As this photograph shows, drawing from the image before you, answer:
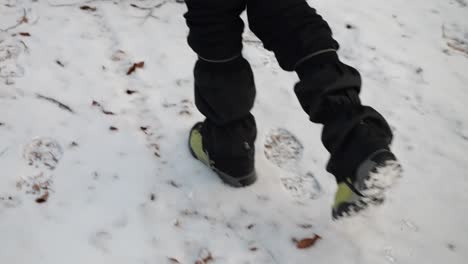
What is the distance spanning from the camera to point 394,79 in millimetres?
1957

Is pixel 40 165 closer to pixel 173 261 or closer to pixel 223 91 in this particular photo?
pixel 173 261

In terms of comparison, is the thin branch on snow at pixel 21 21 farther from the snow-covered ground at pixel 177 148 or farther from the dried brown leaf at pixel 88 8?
the dried brown leaf at pixel 88 8

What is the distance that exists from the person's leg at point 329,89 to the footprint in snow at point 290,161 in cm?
38

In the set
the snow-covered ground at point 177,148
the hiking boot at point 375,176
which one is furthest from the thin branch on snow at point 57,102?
the hiking boot at point 375,176

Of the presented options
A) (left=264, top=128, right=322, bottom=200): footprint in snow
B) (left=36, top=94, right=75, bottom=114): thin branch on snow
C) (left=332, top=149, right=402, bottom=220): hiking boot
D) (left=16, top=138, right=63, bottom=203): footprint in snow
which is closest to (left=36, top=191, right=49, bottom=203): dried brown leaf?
(left=16, top=138, right=63, bottom=203): footprint in snow

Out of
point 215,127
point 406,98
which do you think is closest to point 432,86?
point 406,98

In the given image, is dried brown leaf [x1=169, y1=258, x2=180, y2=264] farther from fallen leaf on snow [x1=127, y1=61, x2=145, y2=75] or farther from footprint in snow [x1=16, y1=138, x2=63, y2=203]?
fallen leaf on snow [x1=127, y1=61, x2=145, y2=75]

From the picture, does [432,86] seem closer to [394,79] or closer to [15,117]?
[394,79]

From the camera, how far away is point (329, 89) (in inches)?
40.5

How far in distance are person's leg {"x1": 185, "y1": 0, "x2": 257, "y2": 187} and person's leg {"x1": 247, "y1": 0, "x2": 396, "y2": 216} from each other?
95mm

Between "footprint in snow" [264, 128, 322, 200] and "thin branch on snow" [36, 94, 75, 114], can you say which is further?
"thin branch on snow" [36, 94, 75, 114]

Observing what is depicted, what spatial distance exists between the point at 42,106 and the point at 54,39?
1.48ft

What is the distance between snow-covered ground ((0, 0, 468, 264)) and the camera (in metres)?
1.32

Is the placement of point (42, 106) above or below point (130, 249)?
above
